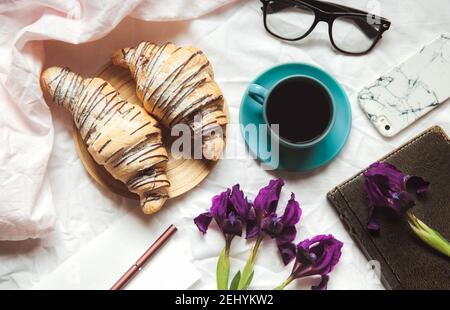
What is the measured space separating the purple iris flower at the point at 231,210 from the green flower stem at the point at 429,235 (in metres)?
0.21

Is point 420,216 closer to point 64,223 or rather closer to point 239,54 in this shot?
point 239,54

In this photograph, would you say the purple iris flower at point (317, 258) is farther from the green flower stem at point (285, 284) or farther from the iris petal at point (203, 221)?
the iris petal at point (203, 221)

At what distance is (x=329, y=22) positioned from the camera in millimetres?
769

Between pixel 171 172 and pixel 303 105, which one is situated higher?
pixel 303 105

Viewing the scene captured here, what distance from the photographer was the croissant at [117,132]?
69 cm

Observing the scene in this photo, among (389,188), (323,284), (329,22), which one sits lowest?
(323,284)

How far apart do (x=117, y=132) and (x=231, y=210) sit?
0.58ft

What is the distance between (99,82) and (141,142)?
0.32 ft

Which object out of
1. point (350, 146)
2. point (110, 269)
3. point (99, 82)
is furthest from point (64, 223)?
point (350, 146)

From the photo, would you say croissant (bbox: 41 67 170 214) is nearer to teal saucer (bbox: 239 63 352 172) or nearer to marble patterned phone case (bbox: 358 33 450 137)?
teal saucer (bbox: 239 63 352 172)

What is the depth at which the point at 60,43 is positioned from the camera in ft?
2.51

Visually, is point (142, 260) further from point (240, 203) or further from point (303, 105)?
point (303, 105)

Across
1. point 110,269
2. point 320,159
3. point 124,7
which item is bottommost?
point 110,269

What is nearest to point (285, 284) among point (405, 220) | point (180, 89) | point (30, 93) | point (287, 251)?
point (287, 251)
